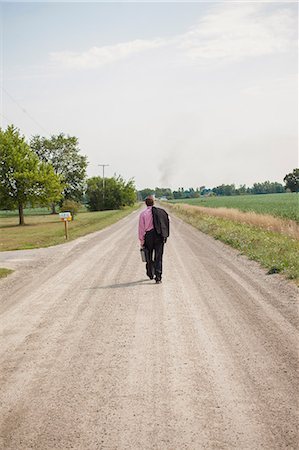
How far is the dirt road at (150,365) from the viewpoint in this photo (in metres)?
3.48

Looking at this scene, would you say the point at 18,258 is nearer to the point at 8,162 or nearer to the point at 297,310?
the point at 297,310

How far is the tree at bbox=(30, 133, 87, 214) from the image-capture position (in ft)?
243

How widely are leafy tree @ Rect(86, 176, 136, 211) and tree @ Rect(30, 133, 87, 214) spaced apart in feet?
31.3

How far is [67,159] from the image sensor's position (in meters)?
74.4

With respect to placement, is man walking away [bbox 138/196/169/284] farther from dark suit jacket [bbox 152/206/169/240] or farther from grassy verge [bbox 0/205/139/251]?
grassy verge [bbox 0/205/139/251]

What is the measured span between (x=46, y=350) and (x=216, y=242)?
13638mm

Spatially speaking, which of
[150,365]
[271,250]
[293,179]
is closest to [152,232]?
[271,250]

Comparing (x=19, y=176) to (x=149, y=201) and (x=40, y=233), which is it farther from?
(x=149, y=201)

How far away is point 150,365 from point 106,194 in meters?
81.3

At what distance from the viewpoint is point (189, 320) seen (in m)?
6.54

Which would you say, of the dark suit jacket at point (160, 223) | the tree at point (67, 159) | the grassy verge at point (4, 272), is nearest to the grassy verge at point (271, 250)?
the dark suit jacket at point (160, 223)

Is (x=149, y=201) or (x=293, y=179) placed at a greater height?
(x=293, y=179)

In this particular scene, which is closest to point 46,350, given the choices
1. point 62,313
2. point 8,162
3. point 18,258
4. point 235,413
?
point 62,313

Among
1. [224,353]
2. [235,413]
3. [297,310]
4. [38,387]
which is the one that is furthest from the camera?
[297,310]
